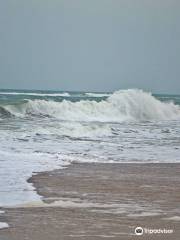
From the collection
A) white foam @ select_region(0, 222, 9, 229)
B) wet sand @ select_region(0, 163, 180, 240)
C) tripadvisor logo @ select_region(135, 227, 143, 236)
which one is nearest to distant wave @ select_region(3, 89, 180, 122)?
wet sand @ select_region(0, 163, 180, 240)

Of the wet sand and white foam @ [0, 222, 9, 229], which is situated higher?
white foam @ [0, 222, 9, 229]

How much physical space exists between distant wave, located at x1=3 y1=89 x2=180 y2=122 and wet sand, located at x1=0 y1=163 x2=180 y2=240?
829 inches

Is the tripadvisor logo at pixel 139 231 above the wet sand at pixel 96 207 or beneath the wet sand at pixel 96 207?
above

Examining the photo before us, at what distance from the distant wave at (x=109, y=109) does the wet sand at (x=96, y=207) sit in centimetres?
2106

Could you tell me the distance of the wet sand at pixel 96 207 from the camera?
5.89m

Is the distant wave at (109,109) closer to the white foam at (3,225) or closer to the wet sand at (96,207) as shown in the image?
the wet sand at (96,207)

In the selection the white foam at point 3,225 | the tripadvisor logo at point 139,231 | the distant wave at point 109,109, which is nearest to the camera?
the tripadvisor logo at point 139,231

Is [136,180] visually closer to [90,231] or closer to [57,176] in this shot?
[57,176]

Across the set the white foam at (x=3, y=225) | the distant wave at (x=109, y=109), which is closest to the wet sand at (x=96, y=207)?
the white foam at (x=3, y=225)

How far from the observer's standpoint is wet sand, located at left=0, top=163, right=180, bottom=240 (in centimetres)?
589

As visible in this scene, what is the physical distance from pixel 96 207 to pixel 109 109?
2994 centimetres

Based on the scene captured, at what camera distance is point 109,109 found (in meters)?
37.1

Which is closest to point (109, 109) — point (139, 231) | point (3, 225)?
point (3, 225)

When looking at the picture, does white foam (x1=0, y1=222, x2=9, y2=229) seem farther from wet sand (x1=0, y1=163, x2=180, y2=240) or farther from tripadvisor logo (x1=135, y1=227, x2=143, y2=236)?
tripadvisor logo (x1=135, y1=227, x2=143, y2=236)
